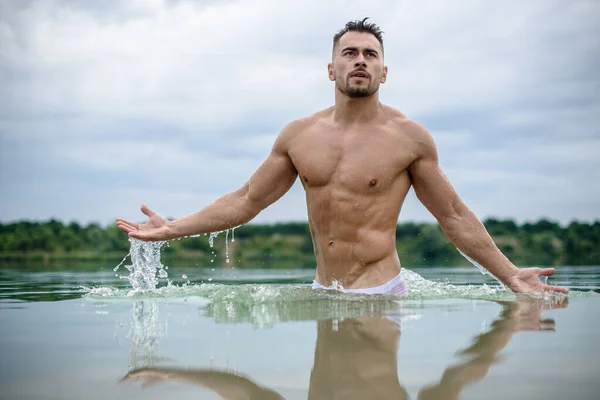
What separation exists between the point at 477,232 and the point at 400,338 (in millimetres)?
2366

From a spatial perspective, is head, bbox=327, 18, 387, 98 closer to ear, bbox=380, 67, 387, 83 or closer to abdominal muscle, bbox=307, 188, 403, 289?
ear, bbox=380, 67, 387, 83

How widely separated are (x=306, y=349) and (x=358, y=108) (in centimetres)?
278

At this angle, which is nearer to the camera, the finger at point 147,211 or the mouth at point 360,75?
the mouth at point 360,75

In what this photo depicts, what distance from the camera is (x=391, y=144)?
5160mm

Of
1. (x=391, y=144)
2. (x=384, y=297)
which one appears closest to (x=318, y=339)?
(x=384, y=297)

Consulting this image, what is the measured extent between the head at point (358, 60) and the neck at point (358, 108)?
5cm

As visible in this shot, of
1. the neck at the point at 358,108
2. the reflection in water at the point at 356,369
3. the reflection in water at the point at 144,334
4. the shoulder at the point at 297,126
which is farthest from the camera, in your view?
the shoulder at the point at 297,126

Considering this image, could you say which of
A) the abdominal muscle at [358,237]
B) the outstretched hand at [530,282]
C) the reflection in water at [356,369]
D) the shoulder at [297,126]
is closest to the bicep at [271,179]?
the shoulder at [297,126]

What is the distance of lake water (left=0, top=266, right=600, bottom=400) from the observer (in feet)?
7.77

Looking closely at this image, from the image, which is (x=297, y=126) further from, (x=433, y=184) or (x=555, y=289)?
(x=555, y=289)

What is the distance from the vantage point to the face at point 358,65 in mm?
5203

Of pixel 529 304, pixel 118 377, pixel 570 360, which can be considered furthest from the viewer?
pixel 529 304

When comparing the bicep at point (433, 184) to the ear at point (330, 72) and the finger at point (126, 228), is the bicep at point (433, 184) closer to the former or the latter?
the ear at point (330, 72)

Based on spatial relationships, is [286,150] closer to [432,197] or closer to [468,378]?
[432,197]
